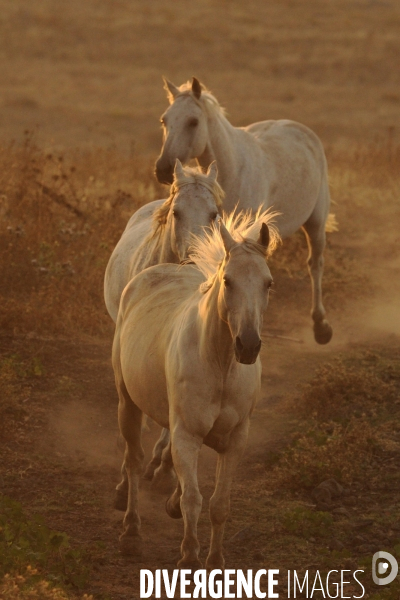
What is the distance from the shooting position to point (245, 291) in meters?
4.28

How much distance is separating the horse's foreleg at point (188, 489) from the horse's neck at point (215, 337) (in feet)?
1.26

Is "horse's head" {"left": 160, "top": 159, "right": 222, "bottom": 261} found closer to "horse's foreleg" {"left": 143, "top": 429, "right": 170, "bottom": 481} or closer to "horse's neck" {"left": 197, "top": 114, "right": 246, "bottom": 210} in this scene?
"horse's foreleg" {"left": 143, "top": 429, "right": 170, "bottom": 481}

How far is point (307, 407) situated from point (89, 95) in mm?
20617

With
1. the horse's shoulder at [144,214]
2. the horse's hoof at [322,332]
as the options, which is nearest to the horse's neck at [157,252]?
the horse's shoulder at [144,214]

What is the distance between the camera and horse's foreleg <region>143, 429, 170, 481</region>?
6.56m

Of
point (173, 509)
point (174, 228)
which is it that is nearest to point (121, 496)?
point (173, 509)

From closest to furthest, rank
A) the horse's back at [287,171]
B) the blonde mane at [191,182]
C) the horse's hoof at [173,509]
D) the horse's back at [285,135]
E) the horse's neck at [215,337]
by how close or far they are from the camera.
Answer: the horse's neck at [215,337]
the horse's hoof at [173,509]
the blonde mane at [191,182]
the horse's back at [287,171]
the horse's back at [285,135]

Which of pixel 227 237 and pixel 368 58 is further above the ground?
pixel 368 58

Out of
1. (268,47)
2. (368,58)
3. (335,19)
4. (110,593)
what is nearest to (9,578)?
(110,593)

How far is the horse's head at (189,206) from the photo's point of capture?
6020 millimetres

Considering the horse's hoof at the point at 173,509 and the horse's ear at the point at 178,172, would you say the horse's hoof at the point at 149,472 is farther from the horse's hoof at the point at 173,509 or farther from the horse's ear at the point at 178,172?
the horse's ear at the point at 178,172

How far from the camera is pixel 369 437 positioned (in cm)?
681

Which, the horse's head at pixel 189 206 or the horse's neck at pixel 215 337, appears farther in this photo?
the horse's head at pixel 189 206

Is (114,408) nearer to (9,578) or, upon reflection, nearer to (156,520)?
(156,520)
